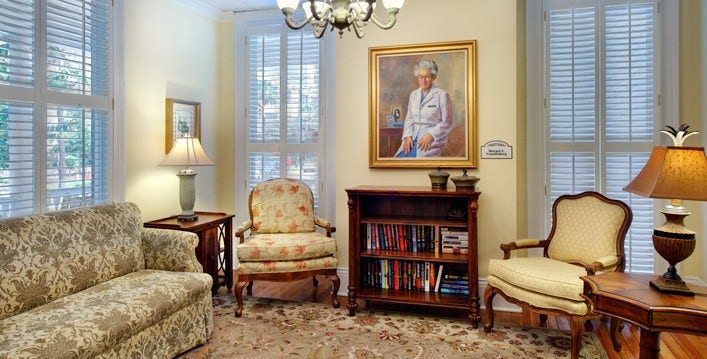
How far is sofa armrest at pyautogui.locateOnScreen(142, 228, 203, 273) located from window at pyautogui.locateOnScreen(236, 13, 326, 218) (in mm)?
1671

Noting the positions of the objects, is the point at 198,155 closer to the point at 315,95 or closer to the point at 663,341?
the point at 315,95

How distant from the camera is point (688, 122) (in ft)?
11.7

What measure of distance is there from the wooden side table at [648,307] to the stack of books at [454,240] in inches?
49.4

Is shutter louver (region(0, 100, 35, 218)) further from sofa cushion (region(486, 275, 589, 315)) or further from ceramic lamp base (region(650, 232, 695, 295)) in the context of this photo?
ceramic lamp base (region(650, 232, 695, 295))

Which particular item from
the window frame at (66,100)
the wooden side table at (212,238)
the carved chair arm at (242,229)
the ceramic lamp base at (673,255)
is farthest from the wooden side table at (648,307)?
the window frame at (66,100)

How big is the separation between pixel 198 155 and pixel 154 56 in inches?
38.7

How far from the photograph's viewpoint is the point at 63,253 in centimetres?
246

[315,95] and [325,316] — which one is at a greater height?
[315,95]

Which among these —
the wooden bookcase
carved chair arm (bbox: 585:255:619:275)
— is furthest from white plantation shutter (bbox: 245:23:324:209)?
carved chair arm (bbox: 585:255:619:275)

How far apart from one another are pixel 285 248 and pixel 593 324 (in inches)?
94.2

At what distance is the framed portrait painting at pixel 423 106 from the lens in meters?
3.45

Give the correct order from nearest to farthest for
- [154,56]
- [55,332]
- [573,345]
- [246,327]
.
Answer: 1. [55,332]
2. [573,345]
3. [246,327]
4. [154,56]

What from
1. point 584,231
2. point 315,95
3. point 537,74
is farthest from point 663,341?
point 315,95

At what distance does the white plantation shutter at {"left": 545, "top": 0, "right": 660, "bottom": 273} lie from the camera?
364cm
